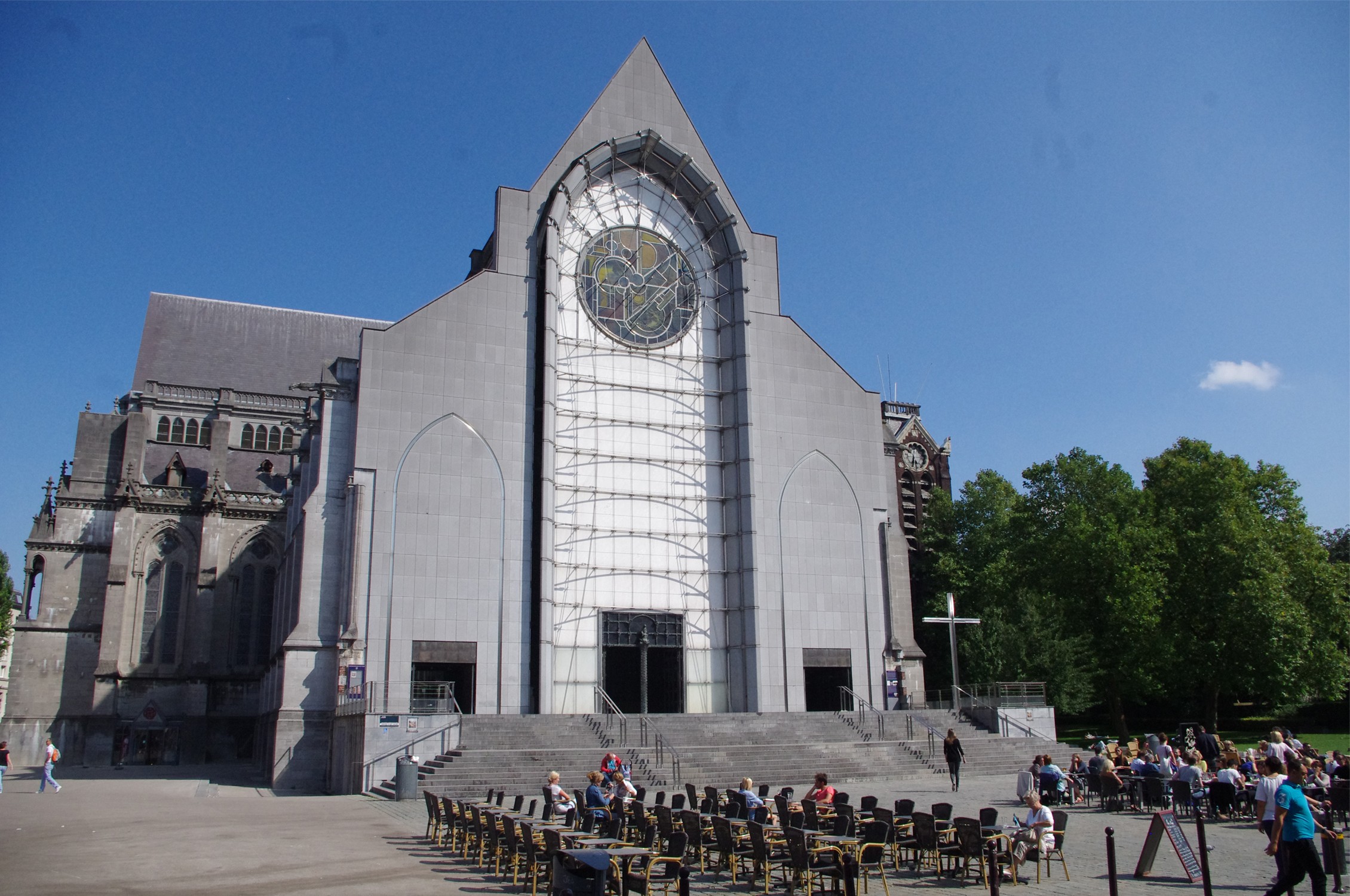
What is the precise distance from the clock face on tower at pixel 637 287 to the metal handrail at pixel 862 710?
1551cm

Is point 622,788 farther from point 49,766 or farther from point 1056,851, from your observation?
point 49,766

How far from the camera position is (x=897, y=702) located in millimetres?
40031

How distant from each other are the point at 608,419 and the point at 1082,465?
28.4 meters

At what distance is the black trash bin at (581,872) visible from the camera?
1008 centimetres

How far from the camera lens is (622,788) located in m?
18.9

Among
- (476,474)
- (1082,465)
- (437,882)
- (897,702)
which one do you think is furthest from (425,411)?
(1082,465)

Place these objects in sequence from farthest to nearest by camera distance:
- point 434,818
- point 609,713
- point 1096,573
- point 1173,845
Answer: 1. point 1096,573
2. point 609,713
3. point 434,818
4. point 1173,845

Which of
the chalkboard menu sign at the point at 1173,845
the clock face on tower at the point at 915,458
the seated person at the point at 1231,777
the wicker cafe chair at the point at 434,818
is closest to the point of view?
the chalkboard menu sign at the point at 1173,845

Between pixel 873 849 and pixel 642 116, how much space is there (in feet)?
116

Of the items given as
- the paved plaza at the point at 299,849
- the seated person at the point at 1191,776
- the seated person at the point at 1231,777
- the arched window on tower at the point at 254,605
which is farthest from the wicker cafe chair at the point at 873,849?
the arched window on tower at the point at 254,605

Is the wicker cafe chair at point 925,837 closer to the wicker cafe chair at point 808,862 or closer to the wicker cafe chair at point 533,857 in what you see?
the wicker cafe chair at point 808,862

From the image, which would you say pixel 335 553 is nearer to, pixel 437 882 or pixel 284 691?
pixel 284 691

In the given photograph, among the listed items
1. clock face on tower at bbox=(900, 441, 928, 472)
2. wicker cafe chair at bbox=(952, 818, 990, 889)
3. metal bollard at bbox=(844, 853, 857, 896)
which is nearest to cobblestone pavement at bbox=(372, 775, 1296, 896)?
wicker cafe chair at bbox=(952, 818, 990, 889)

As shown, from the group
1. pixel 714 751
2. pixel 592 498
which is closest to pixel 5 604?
pixel 592 498
